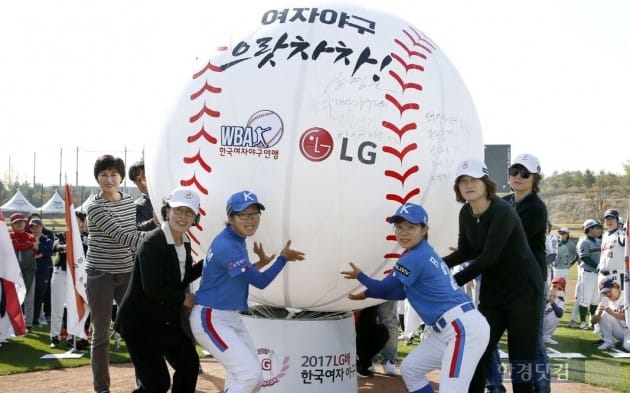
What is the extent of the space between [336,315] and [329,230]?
97 centimetres

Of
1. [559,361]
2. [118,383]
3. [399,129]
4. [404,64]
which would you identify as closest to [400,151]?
[399,129]

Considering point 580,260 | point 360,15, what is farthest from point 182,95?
point 580,260

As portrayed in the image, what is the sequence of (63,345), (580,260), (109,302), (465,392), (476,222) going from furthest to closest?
(580,260)
(63,345)
(109,302)
(476,222)
(465,392)

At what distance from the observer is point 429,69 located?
450 centimetres

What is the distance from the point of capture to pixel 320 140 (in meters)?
4.08

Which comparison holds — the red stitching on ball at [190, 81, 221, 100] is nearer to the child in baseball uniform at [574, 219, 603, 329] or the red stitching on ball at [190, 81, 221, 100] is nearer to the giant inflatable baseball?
the giant inflatable baseball

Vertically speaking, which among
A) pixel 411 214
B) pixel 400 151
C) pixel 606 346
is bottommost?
pixel 606 346

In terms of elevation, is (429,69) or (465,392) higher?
(429,69)

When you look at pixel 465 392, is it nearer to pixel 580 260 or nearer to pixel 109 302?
pixel 109 302

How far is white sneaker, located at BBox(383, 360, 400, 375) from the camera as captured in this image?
6.95 metres

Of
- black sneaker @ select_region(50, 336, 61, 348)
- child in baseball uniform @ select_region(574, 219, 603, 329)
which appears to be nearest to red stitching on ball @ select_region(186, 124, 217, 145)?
black sneaker @ select_region(50, 336, 61, 348)

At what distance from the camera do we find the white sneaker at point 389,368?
6.95m

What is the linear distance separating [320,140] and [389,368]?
361 cm

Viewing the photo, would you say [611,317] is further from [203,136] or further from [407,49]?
[203,136]
